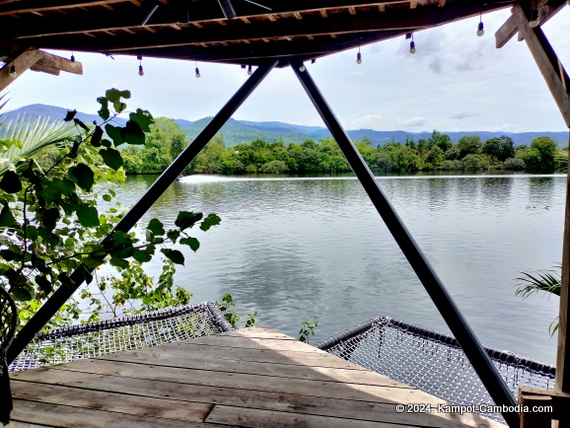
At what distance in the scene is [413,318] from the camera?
632cm

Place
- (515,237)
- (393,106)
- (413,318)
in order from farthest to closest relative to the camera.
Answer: (393,106)
(515,237)
(413,318)

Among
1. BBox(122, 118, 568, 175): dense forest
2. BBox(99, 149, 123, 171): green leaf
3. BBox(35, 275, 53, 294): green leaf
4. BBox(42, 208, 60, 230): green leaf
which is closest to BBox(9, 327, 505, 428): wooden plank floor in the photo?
BBox(35, 275, 53, 294): green leaf

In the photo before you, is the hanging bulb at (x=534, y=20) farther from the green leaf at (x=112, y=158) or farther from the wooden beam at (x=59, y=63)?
the wooden beam at (x=59, y=63)

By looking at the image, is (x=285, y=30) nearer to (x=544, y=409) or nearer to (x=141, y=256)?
(x=141, y=256)

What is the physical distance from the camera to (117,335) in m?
2.32

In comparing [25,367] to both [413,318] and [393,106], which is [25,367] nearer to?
[413,318]

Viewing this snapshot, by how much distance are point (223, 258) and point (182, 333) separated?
672cm

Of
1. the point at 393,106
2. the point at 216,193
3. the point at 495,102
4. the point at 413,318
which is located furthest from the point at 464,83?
the point at 413,318

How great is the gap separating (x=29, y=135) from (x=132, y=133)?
1389 mm

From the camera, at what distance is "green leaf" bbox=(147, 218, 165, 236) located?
0.61 m

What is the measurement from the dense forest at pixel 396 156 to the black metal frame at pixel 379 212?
15.0 feet

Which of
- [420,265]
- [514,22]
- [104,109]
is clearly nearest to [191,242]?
[104,109]

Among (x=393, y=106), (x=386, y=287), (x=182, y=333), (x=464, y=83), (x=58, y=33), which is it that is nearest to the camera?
(x=58, y=33)

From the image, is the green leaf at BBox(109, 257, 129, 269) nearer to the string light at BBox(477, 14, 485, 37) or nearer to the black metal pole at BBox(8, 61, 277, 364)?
the black metal pole at BBox(8, 61, 277, 364)
